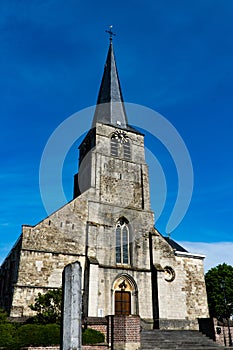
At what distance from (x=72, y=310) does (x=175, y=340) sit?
540 inches

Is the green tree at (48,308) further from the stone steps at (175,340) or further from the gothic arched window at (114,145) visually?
the gothic arched window at (114,145)

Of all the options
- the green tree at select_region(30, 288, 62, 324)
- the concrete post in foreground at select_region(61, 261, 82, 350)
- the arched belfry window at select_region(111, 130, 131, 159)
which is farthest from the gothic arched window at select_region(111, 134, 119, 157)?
the concrete post in foreground at select_region(61, 261, 82, 350)

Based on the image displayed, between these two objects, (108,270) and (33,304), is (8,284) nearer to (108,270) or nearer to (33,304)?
(33,304)

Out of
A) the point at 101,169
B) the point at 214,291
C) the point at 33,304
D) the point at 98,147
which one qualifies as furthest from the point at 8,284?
the point at 214,291

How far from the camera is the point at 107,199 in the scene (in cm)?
2362

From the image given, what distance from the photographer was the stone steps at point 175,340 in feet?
48.6

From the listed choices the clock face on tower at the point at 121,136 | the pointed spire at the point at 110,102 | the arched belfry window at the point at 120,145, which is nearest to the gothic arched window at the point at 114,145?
the arched belfry window at the point at 120,145

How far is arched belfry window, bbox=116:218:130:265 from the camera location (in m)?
22.0

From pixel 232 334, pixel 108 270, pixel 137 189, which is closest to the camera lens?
pixel 232 334

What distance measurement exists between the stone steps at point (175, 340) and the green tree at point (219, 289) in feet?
61.7

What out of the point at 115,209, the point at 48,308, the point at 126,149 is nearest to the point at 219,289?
the point at 115,209

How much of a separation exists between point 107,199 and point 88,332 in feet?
40.3

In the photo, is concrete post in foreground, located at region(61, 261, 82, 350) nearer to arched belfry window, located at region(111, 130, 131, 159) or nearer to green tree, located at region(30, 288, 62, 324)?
green tree, located at region(30, 288, 62, 324)

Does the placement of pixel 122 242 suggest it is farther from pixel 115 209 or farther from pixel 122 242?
pixel 115 209
